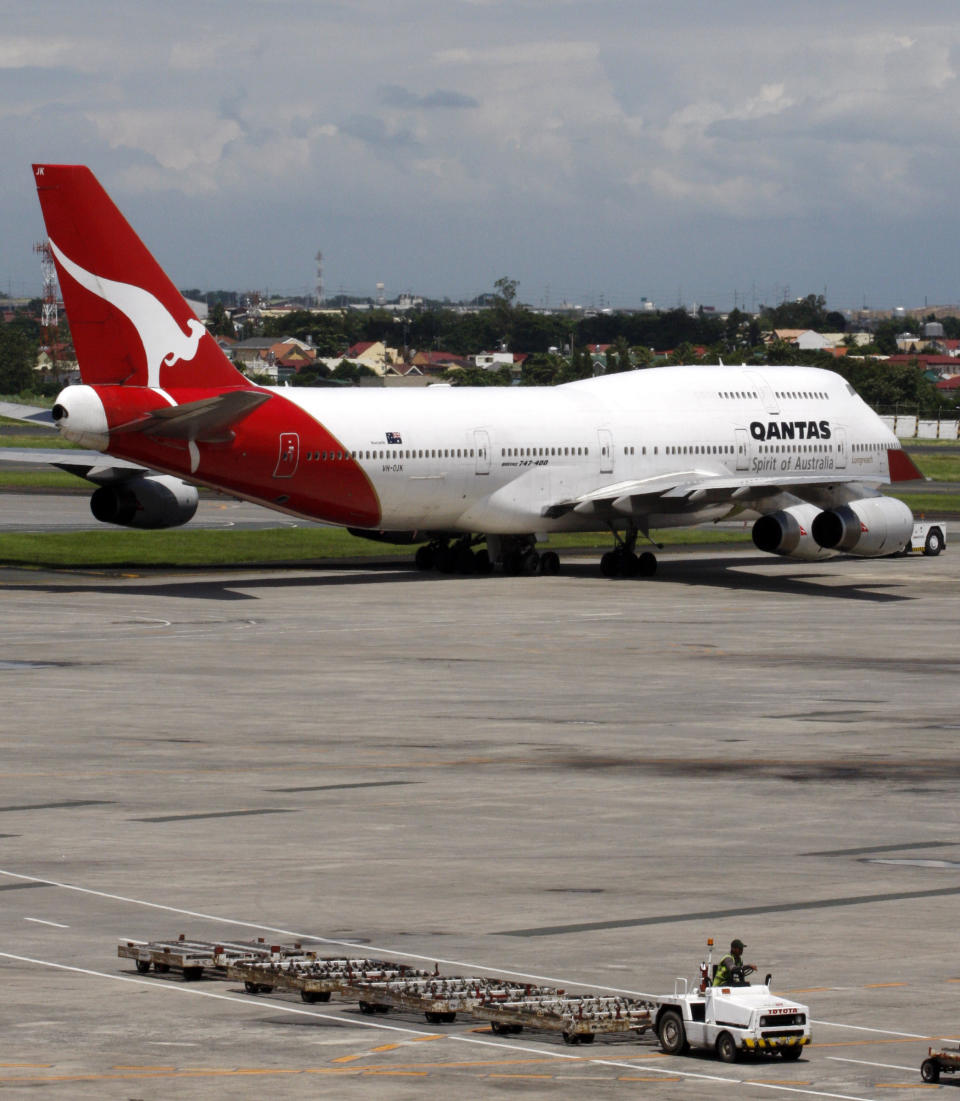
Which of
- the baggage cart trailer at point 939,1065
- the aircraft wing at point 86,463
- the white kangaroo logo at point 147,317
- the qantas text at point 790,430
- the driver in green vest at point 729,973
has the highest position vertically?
the white kangaroo logo at point 147,317

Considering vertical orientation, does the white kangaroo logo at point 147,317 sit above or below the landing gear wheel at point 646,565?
above

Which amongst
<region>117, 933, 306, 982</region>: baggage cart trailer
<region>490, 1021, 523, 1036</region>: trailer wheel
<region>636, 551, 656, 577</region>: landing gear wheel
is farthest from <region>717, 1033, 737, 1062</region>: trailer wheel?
<region>636, 551, 656, 577</region>: landing gear wheel

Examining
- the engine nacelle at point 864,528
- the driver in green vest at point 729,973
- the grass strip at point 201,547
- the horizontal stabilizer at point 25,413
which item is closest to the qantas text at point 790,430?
the engine nacelle at point 864,528

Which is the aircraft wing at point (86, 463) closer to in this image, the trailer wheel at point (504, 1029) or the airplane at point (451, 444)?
the airplane at point (451, 444)

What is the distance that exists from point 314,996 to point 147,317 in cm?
4297

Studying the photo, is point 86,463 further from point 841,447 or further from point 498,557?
point 841,447

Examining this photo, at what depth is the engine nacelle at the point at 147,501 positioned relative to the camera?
66.6 m

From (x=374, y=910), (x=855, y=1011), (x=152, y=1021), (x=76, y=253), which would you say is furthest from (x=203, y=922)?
(x=76, y=253)

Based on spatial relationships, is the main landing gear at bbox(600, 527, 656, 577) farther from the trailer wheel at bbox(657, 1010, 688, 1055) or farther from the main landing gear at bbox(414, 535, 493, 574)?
the trailer wheel at bbox(657, 1010, 688, 1055)

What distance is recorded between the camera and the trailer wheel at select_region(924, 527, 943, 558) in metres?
82.5

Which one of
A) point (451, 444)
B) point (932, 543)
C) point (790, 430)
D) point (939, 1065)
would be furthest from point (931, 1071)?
point (932, 543)

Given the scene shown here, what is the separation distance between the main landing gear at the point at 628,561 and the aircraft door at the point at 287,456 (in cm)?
1364

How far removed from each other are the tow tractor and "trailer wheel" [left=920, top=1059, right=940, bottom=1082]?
48.7 inches

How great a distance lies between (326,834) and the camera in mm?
28797
